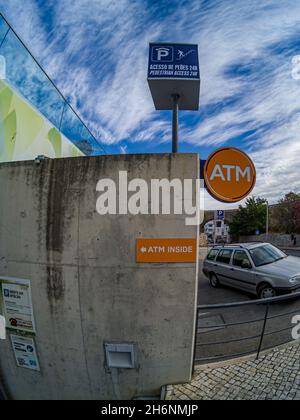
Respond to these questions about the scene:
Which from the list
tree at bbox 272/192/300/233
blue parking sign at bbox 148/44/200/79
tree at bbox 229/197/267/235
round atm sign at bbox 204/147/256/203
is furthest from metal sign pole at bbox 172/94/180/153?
tree at bbox 229/197/267/235

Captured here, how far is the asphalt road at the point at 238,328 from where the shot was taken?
370 cm

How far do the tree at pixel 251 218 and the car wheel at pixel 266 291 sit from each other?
2825 cm

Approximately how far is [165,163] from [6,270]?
3.08 m

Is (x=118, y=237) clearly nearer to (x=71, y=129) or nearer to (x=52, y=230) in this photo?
(x=52, y=230)

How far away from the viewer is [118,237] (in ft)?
9.32

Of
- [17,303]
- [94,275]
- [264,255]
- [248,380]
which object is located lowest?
[248,380]

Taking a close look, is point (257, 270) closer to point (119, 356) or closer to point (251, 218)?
point (119, 356)

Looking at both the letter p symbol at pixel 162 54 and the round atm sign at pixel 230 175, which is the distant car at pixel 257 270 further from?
the letter p symbol at pixel 162 54

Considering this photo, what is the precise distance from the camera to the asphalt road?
3.70 m

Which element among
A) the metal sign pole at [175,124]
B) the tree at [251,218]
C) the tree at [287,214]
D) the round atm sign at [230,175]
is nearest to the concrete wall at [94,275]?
the round atm sign at [230,175]

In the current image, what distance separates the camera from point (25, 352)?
3.35m

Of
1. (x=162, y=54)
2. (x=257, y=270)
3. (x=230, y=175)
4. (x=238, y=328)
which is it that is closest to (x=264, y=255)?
(x=257, y=270)

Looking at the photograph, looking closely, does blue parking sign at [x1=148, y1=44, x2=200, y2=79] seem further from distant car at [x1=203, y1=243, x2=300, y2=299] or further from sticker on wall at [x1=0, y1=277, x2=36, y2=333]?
distant car at [x1=203, y1=243, x2=300, y2=299]

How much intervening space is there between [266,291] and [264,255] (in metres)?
1.21
